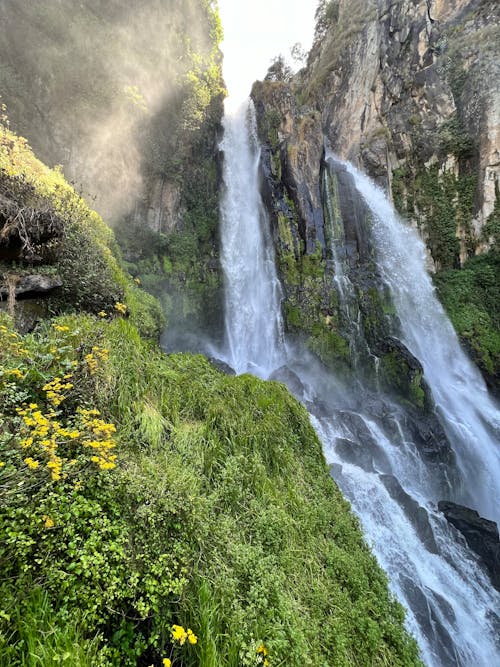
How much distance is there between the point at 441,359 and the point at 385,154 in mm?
12388

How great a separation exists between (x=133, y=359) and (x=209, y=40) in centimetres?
1740

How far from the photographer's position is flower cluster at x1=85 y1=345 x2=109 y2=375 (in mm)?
3035

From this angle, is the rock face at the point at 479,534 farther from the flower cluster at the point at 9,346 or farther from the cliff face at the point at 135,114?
Answer: the cliff face at the point at 135,114

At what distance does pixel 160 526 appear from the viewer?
2.24 m

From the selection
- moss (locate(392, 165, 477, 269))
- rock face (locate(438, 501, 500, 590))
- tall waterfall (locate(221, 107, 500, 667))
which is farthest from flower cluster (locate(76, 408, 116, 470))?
moss (locate(392, 165, 477, 269))

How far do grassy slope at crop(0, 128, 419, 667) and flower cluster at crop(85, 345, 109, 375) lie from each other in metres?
0.03

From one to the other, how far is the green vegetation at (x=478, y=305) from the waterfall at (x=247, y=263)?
8675 mm

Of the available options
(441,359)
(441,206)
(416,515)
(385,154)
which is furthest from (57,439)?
(385,154)

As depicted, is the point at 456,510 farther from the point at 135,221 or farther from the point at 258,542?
the point at 135,221

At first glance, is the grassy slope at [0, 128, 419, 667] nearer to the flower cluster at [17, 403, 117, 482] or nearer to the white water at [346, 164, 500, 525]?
the flower cluster at [17, 403, 117, 482]

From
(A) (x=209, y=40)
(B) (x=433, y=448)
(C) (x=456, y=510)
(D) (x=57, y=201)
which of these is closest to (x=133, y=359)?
(D) (x=57, y=201)

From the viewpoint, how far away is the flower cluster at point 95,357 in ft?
9.96

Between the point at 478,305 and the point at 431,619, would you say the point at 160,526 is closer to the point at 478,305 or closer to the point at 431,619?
the point at 431,619

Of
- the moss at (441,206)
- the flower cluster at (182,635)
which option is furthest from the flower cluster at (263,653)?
the moss at (441,206)
